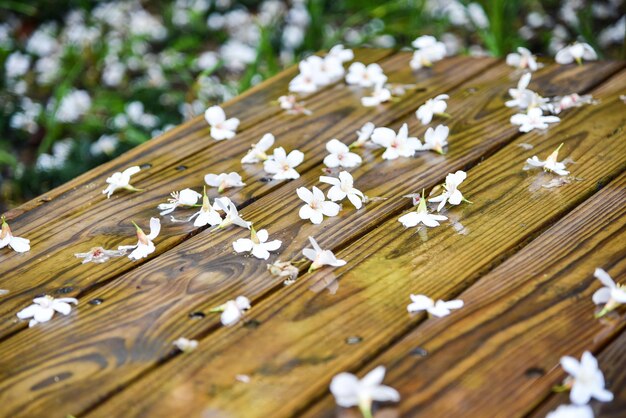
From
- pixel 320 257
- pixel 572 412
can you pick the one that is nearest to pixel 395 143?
pixel 320 257

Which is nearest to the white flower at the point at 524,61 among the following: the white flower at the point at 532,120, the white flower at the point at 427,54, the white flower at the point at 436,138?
the white flower at the point at 427,54

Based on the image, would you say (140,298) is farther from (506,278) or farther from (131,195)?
(506,278)

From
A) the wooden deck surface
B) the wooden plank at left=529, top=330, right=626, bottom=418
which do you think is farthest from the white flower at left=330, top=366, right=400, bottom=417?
the wooden plank at left=529, top=330, right=626, bottom=418

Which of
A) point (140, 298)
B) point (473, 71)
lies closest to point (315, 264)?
point (140, 298)

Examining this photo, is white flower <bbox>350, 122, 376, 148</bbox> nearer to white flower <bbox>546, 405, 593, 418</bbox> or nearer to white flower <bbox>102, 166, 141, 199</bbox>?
white flower <bbox>102, 166, 141, 199</bbox>

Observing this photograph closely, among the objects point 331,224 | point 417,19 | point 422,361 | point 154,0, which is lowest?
point 422,361
